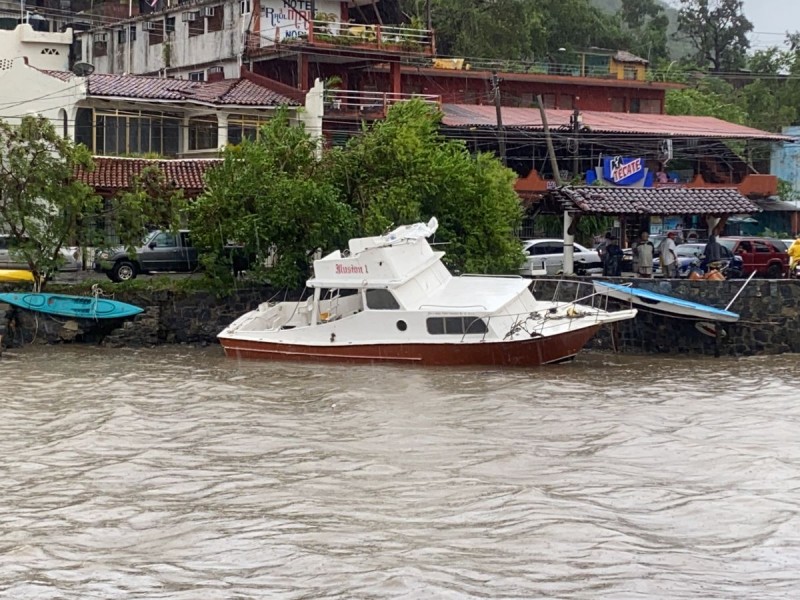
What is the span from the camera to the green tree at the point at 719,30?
84.6 metres

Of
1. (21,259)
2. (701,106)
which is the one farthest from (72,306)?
(701,106)

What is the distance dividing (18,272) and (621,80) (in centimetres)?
3408

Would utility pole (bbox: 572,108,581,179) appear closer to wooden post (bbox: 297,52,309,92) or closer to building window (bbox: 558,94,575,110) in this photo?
building window (bbox: 558,94,575,110)

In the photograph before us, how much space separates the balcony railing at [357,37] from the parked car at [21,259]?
1341 centimetres

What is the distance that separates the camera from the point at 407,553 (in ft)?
41.5

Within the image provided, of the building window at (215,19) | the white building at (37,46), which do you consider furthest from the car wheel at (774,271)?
the white building at (37,46)

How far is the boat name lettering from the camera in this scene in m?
27.2

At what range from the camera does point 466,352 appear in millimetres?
26359

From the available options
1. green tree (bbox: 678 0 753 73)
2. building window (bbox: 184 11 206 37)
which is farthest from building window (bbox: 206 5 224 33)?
green tree (bbox: 678 0 753 73)

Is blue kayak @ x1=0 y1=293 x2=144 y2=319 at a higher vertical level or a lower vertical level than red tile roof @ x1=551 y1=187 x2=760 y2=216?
lower

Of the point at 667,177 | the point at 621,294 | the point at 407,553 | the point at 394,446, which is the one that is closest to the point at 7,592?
the point at 407,553

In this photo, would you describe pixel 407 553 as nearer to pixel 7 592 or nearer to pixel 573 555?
pixel 573 555

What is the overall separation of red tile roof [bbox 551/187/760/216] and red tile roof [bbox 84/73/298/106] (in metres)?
13.6

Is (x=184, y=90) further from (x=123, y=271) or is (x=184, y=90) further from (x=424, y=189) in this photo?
(x=424, y=189)
